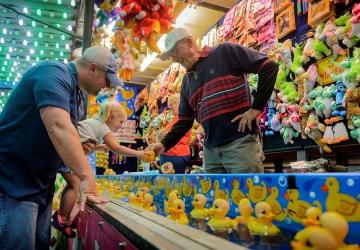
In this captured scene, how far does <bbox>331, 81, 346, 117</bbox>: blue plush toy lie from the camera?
2.96 m

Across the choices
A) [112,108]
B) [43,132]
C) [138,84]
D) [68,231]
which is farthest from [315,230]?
[138,84]

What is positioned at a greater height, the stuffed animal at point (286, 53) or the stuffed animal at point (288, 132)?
the stuffed animal at point (286, 53)

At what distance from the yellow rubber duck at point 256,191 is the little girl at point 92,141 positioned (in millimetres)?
1036

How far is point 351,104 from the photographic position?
2863mm

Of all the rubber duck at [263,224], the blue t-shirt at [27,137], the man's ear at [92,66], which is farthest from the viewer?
the man's ear at [92,66]

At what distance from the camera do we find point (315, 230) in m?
0.54

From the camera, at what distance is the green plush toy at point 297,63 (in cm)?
352

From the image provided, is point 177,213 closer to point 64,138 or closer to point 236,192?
point 236,192

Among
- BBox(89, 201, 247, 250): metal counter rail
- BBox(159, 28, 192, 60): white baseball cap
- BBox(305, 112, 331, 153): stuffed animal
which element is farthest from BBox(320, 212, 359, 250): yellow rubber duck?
BBox(305, 112, 331, 153): stuffed animal

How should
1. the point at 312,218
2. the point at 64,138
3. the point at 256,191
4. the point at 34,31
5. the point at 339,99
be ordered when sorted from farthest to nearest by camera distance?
the point at 34,31 → the point at 339,99 → the point at 64,138 → the point at 256,191 → the point at 312,218

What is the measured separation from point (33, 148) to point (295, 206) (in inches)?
39.9

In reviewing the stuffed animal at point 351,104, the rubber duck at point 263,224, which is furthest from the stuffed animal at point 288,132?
the rubber duck at point 263,224

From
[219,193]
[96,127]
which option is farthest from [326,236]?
[96,127]

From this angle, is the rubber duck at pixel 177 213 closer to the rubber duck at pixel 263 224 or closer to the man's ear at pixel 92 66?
the rubber duck at pixel 263 224
